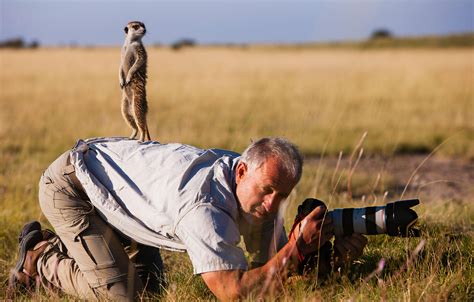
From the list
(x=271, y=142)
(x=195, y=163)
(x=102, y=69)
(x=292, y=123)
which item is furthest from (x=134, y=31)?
(x=102, y=69)

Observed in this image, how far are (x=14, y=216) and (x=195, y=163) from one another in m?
2.36

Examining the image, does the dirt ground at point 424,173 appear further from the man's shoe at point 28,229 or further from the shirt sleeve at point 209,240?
the shirt sleeve at point 209,240

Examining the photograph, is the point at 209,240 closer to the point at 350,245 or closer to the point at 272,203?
the point at 272,203

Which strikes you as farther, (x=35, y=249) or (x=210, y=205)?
(x=35, y=249)

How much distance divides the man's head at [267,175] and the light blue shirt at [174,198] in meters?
0.09

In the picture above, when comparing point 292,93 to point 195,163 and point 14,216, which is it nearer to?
point 14,216

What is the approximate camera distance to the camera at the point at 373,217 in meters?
3.12

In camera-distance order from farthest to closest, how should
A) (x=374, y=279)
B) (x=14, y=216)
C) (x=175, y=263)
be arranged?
1. (x=14, y=216)
2. (x=175, y=263)
3. (x=374, y=279)

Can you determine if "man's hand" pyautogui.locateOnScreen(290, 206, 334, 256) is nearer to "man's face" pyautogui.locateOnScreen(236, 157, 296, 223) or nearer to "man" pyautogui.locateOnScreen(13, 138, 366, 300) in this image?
"man" pyautogui.locateOnScreen(13, 138, 366, 300)

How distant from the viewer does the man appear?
2.88 m

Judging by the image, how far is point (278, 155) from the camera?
2947 millimetres

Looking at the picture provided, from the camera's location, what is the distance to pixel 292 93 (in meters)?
16.5

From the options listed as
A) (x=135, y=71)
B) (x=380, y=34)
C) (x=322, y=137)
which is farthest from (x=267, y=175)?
(x=380, y=34)

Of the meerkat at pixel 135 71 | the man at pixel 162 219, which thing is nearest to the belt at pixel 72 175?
the man at pixel 162 219
